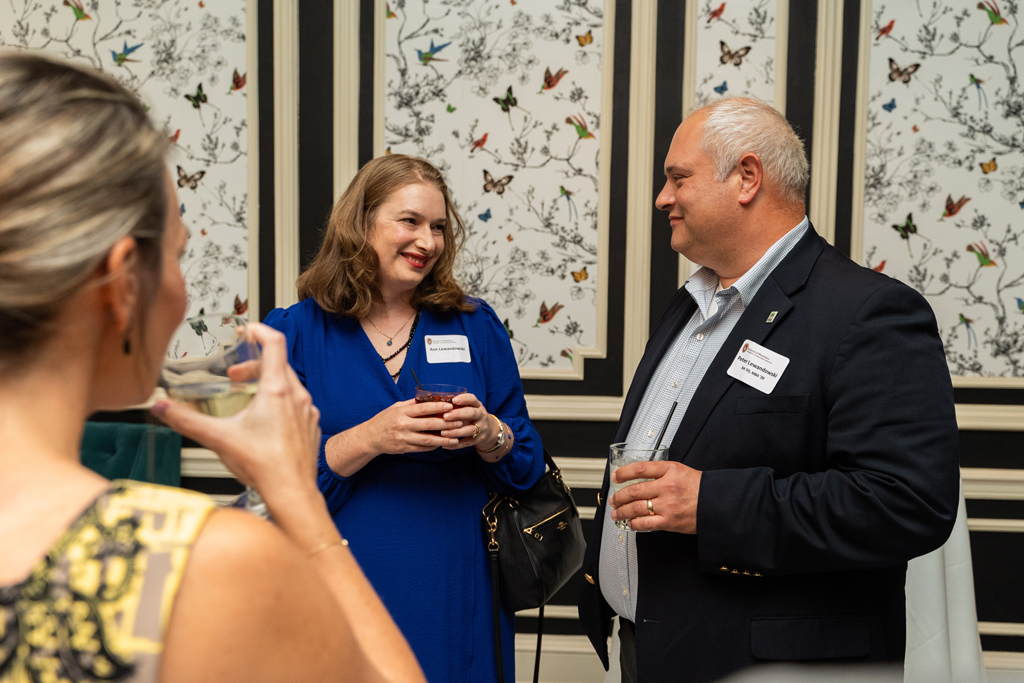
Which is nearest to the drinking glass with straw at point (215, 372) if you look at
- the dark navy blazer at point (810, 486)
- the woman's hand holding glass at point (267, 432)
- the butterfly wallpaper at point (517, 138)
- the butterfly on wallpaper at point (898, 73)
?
the woman's hand holding glass at point (267, 432)

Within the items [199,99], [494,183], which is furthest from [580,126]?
[199,99]

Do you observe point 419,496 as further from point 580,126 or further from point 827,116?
point 827,116

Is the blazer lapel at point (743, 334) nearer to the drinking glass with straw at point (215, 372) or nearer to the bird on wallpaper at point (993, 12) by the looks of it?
the drinking glass with straw at point (215, 372)

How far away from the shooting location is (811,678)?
540mm

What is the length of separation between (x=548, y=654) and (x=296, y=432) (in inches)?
101

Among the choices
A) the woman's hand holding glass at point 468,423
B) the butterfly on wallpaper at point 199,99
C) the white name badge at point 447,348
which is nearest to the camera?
the woman's hand holding glass at point 468,423

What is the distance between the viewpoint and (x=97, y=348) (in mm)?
600

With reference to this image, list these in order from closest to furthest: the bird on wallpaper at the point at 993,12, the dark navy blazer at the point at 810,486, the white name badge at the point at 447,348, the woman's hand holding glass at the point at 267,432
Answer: the woman's hand holding glass at the point at 267,432
the dark navy blazer at the point at 810,486
the white name badge at the point at 447,348
the bird on wallpaper at the point at 993,12

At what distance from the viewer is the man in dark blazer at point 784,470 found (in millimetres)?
1358

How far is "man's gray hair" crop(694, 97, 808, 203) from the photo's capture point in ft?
5.57

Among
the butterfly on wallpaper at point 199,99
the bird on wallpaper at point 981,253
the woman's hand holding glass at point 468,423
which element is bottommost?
the woman's hand holding glass at point 468,423

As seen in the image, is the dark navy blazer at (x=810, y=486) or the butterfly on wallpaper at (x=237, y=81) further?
the butterfly on wallpaper at (x=237, y=81)

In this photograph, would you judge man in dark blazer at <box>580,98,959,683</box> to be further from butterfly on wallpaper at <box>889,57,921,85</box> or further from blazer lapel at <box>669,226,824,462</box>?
butterfly on wallpaper at <box>889,57,921,85</box>

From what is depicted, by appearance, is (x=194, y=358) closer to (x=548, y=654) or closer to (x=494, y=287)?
(x=494, y=287)
